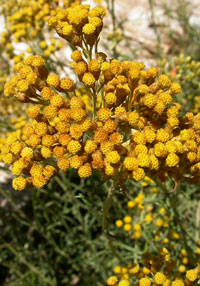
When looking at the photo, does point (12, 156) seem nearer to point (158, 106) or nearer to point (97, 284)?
point (158, 106)

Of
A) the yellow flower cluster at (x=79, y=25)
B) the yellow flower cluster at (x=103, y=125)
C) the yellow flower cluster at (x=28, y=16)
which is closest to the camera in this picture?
the yellow flower cluster at (x=103, y=125)

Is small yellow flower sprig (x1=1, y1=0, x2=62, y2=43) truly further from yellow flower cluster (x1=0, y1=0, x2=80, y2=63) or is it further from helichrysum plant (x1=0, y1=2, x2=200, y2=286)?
helichrysum plant (x1=0, y1=2, x2=200, y2=286)

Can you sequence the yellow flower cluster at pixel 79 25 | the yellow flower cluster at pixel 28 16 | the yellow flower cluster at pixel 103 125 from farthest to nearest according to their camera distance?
the yellow flower cluster at pixel 28 16 → the yellow flower cluster at pixel 79 25 → the yellow flower cluster at pixel 103 125

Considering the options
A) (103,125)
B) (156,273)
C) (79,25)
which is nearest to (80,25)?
(79,25)

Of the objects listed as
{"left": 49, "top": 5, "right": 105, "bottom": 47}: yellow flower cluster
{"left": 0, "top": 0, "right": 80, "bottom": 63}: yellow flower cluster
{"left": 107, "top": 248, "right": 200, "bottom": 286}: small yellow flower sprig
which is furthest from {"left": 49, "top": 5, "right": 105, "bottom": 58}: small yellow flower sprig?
{"left": 0, "top": 0, "right": 80, "bottom": 63}: yellow flower cluster

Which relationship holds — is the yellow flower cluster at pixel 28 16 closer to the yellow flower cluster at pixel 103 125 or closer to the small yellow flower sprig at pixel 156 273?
the yellow flower cluster at pixel 103 125

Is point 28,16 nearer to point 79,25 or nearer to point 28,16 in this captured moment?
point 28,16

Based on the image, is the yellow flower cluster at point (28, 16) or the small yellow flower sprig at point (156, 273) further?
the yellow flower cluster at point (28, 16)

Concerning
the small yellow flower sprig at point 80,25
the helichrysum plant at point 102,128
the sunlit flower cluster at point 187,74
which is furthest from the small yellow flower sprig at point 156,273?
the sunlit flower cluster at point 187,74
